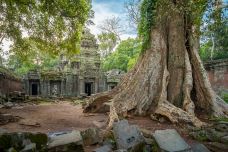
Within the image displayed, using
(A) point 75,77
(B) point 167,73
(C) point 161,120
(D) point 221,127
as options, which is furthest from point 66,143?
(A) point 75,77

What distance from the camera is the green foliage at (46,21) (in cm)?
1197

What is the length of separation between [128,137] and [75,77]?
2309 centimetres

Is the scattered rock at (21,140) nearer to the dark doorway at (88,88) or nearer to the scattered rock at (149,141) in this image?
the scattered rock at (149,141)

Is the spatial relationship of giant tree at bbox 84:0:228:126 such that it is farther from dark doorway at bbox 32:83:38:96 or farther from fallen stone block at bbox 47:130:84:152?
→ dark doorway at bbox 32:83:38:96

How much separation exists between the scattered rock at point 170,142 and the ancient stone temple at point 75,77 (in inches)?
860

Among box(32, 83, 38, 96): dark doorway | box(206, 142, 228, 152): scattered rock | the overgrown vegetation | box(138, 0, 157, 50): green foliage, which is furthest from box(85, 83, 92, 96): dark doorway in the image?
box(206, 142, 228, 152): scattered rock

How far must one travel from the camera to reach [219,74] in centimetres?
1731

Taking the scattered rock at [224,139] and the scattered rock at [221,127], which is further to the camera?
the scattered rock at [221,127]

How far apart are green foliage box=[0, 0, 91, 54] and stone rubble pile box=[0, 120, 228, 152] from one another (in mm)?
7666

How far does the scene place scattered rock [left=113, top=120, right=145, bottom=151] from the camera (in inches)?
197

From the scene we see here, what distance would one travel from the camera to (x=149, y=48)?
9430 mm

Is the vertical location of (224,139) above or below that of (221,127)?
below

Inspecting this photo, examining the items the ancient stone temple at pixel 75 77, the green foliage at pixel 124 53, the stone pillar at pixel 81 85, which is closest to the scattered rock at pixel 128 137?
the ancient stone temple at pixel 75 77

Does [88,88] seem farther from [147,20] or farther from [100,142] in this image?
[100,142]
